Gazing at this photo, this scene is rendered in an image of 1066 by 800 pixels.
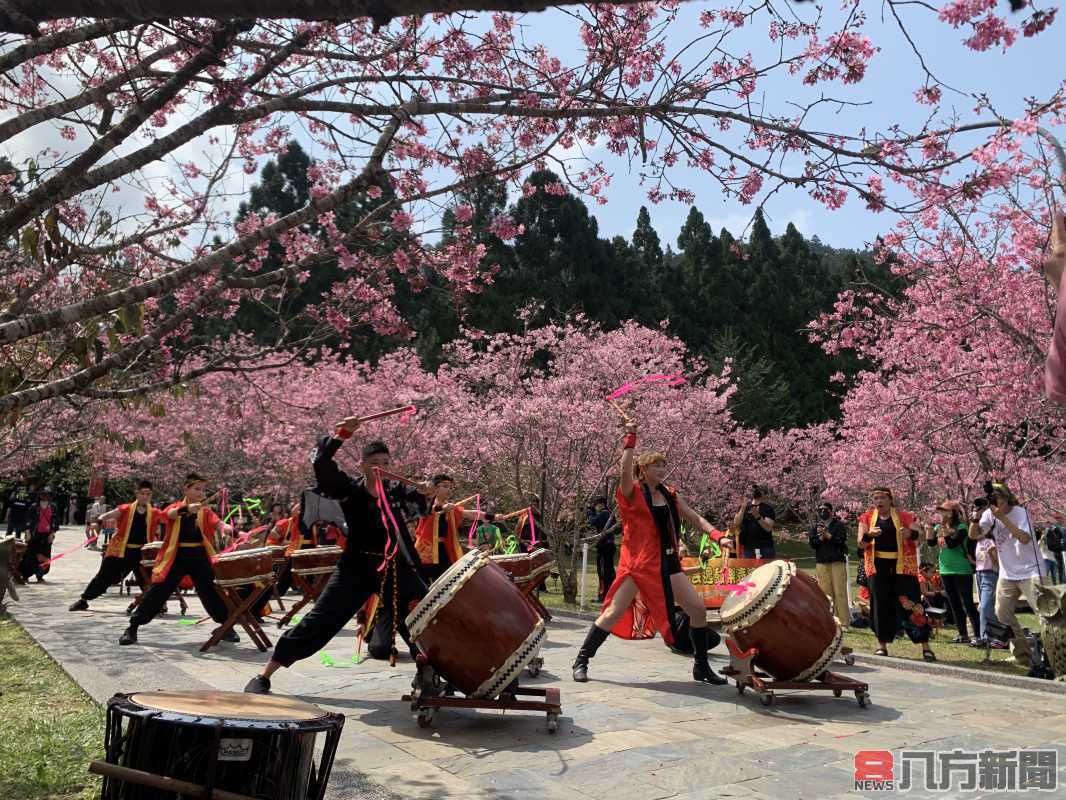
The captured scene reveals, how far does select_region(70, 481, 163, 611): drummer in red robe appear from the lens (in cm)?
1215

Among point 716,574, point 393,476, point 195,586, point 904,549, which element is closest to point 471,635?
point 393,476

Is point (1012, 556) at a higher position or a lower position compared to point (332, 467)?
lower

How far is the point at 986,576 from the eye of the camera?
1006 centimetres

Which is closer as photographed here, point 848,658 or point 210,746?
point 210,746

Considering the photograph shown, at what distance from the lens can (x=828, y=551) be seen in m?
11.6

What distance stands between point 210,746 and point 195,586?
6.92 m

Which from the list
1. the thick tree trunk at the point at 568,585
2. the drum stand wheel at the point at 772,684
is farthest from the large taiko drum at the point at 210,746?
the thick tree trunk at the point at 568,585

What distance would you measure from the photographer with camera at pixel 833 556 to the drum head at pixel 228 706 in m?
9.19

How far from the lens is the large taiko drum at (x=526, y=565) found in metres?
8.90

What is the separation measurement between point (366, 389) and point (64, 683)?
2131 cm

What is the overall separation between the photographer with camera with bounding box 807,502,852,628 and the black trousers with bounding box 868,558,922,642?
2294 millimetres

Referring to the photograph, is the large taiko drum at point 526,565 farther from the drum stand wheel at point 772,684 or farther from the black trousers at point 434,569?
the drum stand wheel at point 772,684

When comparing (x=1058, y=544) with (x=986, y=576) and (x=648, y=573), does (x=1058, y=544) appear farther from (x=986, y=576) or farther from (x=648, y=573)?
(x=648, y=573)

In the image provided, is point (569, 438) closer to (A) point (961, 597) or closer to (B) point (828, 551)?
(B) point (828, 551)
